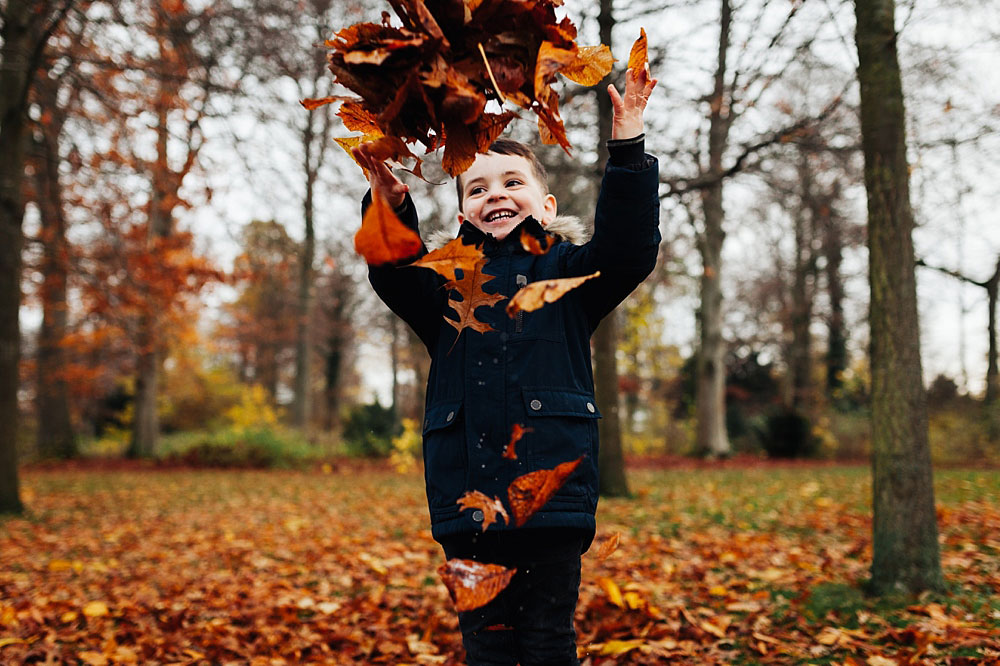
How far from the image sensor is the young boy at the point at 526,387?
1.71 metres

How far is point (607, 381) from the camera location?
7469mm

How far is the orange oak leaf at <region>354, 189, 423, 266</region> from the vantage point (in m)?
1.54

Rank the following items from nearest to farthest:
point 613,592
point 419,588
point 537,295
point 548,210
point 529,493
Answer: point 537,295 → point 529,493 → point 548,210 → point 613,592 → point 419,588

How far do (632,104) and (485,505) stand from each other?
1094mm

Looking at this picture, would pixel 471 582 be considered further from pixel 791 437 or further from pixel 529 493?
pixel 791 437

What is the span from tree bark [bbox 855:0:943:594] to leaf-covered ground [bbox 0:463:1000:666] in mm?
235

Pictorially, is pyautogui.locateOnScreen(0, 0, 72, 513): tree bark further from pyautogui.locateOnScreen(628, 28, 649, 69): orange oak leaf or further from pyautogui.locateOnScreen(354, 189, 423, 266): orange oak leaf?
pyautogui.locateOnScreen(628, 28, 649, 69): orange oak leaf

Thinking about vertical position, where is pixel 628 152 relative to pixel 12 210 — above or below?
below

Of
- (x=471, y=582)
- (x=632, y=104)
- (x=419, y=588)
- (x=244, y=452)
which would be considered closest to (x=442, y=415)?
(x=471, y=582)

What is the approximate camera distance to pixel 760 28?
15.8ft

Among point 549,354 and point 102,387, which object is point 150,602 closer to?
point 549,354

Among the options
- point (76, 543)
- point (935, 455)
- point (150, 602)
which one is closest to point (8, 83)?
point (76, 543)

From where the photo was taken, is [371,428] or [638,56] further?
[371,428]

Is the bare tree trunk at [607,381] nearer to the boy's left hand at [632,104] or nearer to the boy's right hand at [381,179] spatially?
the boy's left hand at [632,104]
